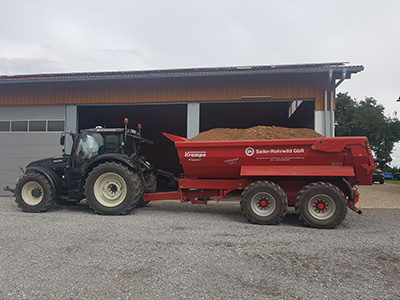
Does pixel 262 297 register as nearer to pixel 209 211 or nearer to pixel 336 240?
pixel 336 240

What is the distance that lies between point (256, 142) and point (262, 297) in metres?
3.67

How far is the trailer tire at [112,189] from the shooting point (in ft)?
21.9

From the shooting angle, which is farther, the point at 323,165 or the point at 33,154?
the point at 33,154

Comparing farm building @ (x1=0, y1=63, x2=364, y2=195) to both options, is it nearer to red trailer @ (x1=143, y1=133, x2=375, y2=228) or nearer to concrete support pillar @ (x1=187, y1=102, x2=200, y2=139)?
concrete support pillar @ (x1=187, y1=102, x2=200, y2=139)

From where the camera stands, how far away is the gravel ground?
2918 millimetres

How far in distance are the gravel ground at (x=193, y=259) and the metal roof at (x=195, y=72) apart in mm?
4892

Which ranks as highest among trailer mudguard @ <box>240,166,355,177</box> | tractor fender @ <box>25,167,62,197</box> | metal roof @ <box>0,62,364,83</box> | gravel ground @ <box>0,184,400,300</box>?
metal roof @ <box>0,62,364,83</box>

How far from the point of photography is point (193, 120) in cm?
1001

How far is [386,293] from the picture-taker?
9.41 feet

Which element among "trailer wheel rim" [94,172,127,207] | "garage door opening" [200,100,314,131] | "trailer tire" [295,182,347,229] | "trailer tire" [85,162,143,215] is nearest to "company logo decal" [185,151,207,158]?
"trailer tire" [85,162,143,215]

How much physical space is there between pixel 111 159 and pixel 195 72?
4.33 meters

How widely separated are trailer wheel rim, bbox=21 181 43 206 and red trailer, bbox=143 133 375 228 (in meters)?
3.56

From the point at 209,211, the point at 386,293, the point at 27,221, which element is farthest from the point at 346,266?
the point at 27,221

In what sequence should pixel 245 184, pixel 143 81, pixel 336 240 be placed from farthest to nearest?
pixel 143 81 → pixel 245 184 → pixel 336 240
